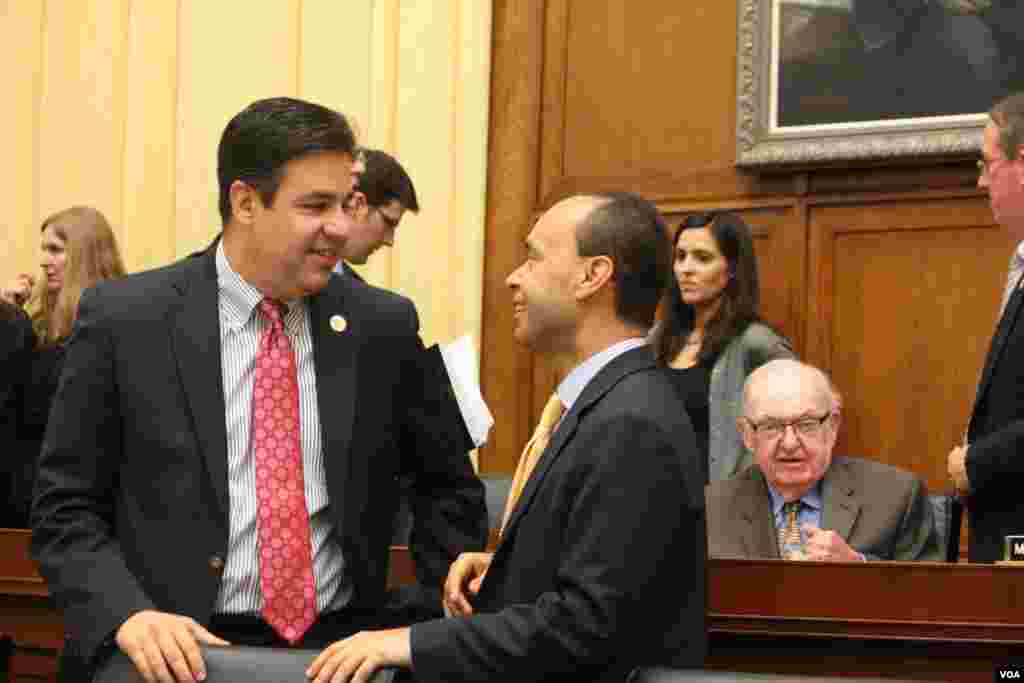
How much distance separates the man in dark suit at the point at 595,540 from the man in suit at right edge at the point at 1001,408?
53.1 inches

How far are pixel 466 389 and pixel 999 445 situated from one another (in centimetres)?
124

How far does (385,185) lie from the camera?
18.0 ft

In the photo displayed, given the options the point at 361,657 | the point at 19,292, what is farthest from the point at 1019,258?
the point at 19,292

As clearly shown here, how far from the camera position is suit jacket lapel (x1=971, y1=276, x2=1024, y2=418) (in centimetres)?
441

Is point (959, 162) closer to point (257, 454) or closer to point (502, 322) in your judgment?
point (502, 322)

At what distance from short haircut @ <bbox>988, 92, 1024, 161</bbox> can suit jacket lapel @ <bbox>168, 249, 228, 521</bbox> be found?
2.09 metres

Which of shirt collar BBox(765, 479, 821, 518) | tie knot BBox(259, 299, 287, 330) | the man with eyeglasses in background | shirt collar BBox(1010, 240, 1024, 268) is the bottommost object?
shirt collar BBox(765, 479, 821, 518)

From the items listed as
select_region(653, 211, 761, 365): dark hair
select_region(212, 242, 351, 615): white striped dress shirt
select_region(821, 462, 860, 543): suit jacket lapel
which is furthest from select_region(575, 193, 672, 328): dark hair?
select_region(653, 211, 761, 365): dark hair

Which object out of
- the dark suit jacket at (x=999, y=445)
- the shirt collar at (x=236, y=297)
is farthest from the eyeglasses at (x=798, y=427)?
the shirt collar at (x=236, y=297)

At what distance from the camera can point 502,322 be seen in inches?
303

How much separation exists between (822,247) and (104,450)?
430 centimetres

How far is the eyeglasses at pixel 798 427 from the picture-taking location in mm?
4586

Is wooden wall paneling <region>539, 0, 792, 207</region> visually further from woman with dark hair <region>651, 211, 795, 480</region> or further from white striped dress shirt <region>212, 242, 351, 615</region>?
white striped dress shirt <region>212, 242, 351, 615</region>

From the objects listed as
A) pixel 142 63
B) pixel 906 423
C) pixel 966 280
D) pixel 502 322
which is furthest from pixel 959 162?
pixel 142 63
